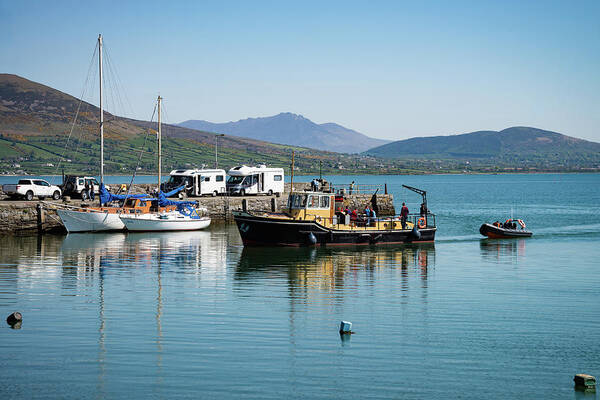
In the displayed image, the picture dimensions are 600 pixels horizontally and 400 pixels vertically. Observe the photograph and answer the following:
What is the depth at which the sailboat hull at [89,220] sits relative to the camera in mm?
48344

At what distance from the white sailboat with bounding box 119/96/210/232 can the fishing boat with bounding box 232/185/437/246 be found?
1085 centimetres

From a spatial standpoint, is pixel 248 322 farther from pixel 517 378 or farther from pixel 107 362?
pixel 517 378

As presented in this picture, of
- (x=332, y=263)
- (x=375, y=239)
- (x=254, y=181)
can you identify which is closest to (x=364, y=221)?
(x=375, y=239)

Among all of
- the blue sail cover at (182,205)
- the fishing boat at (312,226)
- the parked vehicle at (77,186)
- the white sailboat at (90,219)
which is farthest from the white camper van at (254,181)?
the fishing boat at (312,226)

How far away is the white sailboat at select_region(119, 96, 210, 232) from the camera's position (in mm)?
49531

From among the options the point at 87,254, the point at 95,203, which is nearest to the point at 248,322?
the point at 87,254

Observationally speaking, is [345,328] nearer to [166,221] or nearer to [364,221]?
[364,221]

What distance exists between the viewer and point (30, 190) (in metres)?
54.1

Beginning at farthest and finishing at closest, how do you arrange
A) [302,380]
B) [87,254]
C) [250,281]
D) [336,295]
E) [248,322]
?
[87,254] → [250,281] → [336,295] → [248,322] → [302,380]

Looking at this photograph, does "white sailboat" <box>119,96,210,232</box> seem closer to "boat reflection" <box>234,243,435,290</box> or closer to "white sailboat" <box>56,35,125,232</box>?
"white sailboat" <box>56,35,125,232</box>

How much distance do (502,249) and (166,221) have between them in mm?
24529

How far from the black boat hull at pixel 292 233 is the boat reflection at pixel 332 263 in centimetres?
47

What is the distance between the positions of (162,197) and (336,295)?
27418mm

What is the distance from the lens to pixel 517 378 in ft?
53.9
